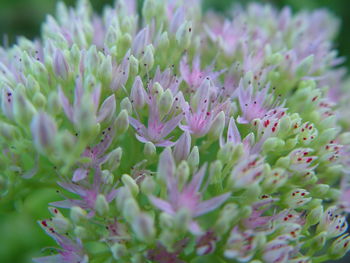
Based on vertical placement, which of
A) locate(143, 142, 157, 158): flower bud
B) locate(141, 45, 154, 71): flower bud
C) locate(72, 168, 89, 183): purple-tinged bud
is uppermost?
locate(141, 45, 154, 71): flower bud

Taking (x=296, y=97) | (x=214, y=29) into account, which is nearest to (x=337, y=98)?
(x=296, y=97)

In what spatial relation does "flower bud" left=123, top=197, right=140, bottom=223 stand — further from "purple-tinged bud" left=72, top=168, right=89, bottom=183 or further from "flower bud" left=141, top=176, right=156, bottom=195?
"purple-tinged bud" left=72, top=168, right=89, bottom=183

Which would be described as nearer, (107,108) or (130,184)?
(130,184)

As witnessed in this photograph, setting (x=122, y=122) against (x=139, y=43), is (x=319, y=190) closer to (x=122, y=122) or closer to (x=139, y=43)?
(x=122, y=122)

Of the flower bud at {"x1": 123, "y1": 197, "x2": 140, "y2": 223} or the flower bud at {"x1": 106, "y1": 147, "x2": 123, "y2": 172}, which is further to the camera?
the flower bud at {"x1": 106, "y1": 147, "x2": 123, "y2": 172}

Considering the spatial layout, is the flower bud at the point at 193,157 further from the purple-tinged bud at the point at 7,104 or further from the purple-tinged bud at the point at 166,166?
the purple-tinged bud at the point at 7,104

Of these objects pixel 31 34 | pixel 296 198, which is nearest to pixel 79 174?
pixel 296 198

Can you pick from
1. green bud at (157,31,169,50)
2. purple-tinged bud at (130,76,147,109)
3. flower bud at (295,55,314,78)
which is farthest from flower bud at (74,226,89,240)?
flower bud at (295,55,314,78)
